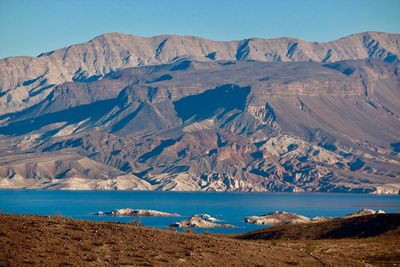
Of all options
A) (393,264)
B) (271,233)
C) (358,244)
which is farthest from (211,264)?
(271,233)

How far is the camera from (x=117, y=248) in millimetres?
43500

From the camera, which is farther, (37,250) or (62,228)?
(62,228)

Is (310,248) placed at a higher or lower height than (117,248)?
lower

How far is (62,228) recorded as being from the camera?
46.7 metres

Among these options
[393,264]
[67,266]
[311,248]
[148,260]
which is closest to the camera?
[67,266]

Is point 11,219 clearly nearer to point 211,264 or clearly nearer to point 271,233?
point 211,264

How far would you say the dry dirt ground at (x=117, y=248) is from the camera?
40.7 m

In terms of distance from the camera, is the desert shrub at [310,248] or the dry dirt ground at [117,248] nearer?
the dry dirt ground at [117,248]

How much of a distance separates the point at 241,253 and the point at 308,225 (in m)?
41.7

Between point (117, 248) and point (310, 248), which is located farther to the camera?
point (310, 248)

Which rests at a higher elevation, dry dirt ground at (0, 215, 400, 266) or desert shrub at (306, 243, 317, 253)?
Answer: dry dirt ground at (0, 215, 400, 266)

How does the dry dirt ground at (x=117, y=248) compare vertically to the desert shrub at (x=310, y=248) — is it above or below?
above

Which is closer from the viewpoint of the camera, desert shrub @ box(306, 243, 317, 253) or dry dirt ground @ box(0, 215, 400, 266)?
dry dirt ground @ box(0, 215, 400, 266)

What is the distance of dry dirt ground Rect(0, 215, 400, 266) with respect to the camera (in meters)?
40.7
